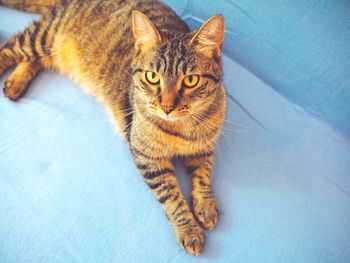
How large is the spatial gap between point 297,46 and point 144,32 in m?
0.68

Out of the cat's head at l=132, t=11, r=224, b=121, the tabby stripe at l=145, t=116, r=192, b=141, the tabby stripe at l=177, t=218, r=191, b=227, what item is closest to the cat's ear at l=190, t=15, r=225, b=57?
the cat's head at l=132, t=11, r=224, b=121

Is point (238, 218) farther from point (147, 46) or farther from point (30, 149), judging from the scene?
point (30, 149)

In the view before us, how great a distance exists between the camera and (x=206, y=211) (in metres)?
0.97

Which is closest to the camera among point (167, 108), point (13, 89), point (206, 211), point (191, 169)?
point (167, 108)

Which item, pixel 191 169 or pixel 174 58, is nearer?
pixel 174 58

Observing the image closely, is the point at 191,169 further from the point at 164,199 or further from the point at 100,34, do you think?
the point at 100,34

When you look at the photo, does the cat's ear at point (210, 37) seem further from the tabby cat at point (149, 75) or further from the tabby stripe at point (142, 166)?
the tabby stripe at point (142, 166)

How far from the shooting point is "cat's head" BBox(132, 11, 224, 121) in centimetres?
86

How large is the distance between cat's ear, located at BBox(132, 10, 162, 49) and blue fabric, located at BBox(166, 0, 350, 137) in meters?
0.57

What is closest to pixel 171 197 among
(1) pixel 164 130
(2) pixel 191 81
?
(1) pixel 164 130

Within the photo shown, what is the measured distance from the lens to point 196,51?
89 centimetres

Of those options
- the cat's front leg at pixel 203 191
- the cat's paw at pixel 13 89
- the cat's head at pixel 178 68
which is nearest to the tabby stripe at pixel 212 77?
the cat's head at pixel 178 68

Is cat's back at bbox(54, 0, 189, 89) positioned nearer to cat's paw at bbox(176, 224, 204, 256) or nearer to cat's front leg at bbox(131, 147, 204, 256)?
cat's front leg at bbox(131, 147, 204, 256)

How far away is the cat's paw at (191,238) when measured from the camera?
91 cm
